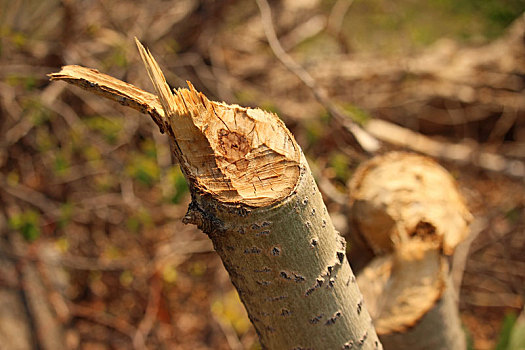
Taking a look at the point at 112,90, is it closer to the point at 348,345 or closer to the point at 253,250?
the point at 253,250

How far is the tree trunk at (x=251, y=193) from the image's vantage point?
19.1 inches

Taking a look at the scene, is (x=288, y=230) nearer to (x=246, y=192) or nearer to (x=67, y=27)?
(x=246, y=192)

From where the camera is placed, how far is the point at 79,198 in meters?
2.15

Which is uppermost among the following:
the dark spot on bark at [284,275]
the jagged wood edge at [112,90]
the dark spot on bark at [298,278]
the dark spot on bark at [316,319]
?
the jagged wood edge at [112,90]

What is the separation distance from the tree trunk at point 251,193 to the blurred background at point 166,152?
3.04 feet

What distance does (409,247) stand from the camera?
2.88 feet

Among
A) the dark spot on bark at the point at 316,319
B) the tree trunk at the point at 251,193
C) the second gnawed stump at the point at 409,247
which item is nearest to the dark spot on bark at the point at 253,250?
the tree trunk at the point at 251,193

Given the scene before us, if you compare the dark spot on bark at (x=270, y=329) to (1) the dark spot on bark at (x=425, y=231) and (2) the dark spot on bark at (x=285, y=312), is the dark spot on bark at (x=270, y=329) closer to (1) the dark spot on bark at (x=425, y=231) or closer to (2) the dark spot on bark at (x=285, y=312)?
(2) the dark spot on bark at (x=285, y=312)

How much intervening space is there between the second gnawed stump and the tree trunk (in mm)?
350

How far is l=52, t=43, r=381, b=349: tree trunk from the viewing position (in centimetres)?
49

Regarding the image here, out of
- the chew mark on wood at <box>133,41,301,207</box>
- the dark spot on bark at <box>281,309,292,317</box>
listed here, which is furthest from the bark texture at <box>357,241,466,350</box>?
the chew mark on wood at <box>133,41,301,207</box>

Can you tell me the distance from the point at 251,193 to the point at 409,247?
1.60 feet

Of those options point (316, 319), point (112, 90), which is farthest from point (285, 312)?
point (112, 90)

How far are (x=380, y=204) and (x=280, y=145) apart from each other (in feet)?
1.53
